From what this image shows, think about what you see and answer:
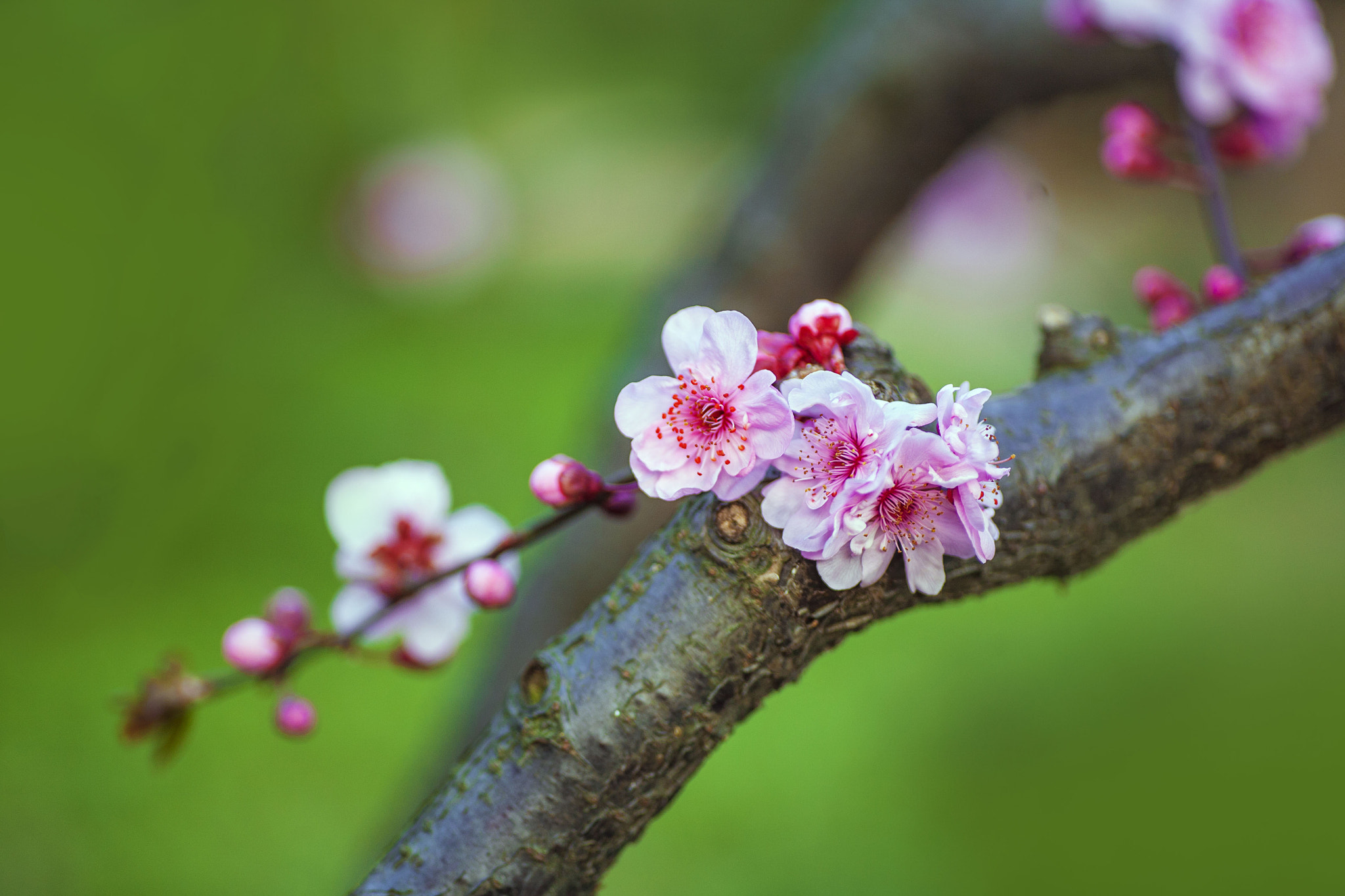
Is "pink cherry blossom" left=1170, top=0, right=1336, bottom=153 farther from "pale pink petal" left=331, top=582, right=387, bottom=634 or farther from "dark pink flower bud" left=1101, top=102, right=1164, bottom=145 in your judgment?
"pale pink petal" left=331, top=582, right=387, bottom=634

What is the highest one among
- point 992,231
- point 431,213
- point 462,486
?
point 431,213

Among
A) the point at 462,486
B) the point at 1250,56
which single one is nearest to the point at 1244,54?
the point at 1250,56

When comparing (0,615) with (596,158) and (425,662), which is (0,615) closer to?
(425,662)

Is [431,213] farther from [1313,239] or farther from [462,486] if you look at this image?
[1313,239]

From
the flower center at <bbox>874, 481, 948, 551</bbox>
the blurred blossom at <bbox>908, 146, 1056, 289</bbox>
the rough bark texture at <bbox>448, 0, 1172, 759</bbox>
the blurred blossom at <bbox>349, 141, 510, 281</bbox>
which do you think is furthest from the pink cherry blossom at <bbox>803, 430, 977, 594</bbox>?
the blurred blossom at <bbox>349, 141, 510, 281</bbox>

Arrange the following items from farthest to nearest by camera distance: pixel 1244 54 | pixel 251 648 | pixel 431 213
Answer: pixel 431 213, pixel 1244 54, pixel 251 648

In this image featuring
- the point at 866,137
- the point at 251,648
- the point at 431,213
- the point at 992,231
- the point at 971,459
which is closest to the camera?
the point at 971,459

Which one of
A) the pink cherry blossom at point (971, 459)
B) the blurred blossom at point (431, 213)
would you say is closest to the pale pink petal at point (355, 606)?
the pink cherry blossom at point (971, 459)
